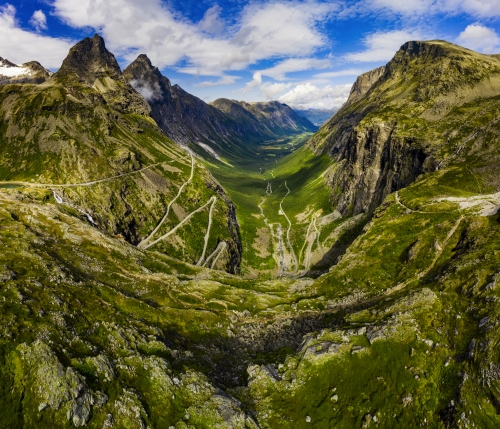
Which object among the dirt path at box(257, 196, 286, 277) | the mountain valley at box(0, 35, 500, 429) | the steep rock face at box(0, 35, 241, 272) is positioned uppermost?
the steep rock face at box(0, 35, 241, 272)

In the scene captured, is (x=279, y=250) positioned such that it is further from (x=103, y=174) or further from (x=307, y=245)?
(x=103, y=174)

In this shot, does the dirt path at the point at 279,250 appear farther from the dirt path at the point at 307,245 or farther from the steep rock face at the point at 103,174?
the steep rock face at the point at 103,174

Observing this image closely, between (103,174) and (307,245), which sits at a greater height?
(103,174)

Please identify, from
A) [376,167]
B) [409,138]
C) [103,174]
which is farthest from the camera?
[376,167]

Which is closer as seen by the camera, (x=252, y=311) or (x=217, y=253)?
(x=252, y=311)

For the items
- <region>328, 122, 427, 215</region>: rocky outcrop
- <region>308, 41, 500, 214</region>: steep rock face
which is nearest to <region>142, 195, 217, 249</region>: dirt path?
<region>328, 122, 427, 215</region>: rocky outcrop

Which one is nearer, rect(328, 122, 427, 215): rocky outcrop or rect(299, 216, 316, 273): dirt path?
rect(299, 216, 316, 273): dirt path

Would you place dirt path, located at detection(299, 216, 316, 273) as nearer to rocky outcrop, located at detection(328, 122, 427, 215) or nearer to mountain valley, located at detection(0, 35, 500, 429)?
mountain valley, located at detection(0, 35, 500, 429)

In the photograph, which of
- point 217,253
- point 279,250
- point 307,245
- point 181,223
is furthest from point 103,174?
point 307,245

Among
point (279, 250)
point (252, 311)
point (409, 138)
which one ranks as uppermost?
point (409, 138)

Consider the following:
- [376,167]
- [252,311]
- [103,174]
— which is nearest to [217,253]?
[103,174]

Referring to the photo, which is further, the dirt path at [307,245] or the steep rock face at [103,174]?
the dirt path at [307,245]

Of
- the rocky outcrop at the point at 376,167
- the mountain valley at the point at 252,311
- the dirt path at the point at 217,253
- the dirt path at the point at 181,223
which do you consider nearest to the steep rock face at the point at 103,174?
the dirt path at the point at 181,223

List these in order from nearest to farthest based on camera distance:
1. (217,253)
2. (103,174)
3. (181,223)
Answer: (217,253)
(103,174)
(181,223)
